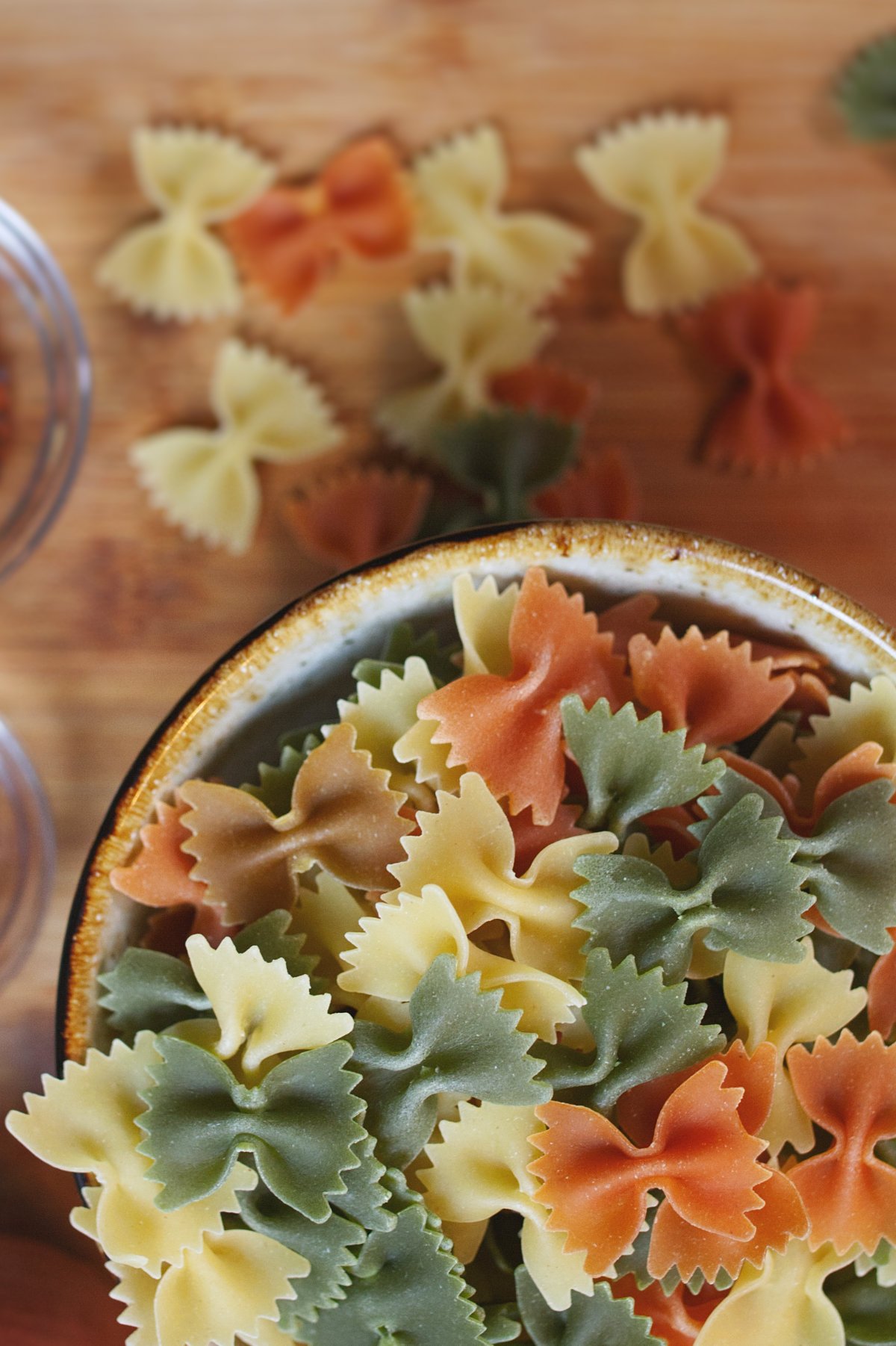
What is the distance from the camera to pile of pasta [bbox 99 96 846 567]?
0.84m

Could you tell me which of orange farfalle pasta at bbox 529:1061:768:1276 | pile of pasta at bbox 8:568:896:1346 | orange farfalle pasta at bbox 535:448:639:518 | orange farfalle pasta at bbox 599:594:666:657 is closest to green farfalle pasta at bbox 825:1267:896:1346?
pile of pasta at bbox 8:568:896:1346

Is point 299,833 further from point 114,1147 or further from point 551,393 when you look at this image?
point 551,393

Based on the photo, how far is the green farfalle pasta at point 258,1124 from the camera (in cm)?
54

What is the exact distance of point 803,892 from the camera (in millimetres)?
559

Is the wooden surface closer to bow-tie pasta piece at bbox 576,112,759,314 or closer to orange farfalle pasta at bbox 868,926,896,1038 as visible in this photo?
bow-tie pasta piece at bbox 576,112,759,314

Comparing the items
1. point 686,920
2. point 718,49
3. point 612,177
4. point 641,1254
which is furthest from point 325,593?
point 718,49

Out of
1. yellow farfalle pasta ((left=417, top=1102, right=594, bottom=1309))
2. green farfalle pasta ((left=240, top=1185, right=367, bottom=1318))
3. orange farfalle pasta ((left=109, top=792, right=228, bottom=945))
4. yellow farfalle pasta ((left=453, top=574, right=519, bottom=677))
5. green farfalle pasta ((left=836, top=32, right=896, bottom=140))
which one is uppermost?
green farfalle pasta ((left=836, top=32, right=896, bottom=140))

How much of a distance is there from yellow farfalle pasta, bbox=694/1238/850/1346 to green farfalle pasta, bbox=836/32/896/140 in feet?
2.36

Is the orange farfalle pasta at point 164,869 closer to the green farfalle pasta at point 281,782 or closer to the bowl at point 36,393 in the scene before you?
the green farfalle pasta at point 281,782

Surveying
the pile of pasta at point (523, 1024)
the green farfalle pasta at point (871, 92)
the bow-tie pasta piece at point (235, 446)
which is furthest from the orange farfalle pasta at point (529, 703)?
the green farfalle pasta at point (871, 92)

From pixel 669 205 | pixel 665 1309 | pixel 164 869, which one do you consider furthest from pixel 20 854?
pixel 669 205

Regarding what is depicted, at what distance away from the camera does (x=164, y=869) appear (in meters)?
0.60

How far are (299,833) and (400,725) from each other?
0.23 ft

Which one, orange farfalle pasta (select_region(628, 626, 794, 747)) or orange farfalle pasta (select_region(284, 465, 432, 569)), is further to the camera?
orange farfalle pasta (select_region(284, 465, 432, 569))
